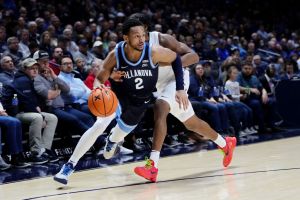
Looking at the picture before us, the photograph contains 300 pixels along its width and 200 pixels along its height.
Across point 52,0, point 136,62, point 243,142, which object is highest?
point 52,0

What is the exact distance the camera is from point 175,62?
594 centimetres

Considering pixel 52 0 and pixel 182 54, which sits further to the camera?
pixel 52 0

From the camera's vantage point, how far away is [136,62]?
5.71 m

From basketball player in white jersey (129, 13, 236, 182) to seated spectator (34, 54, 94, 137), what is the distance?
1.97 meters

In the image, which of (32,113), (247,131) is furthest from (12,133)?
(247,131)

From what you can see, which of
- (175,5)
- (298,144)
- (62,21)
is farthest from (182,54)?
(175,5)

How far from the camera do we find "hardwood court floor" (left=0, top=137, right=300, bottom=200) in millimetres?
4930

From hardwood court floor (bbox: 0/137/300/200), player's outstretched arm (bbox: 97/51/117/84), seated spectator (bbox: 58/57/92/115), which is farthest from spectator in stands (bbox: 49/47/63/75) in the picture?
player's outstretched arm (bbox: 97/51/117/84)

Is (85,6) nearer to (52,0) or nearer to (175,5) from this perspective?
(52,0)

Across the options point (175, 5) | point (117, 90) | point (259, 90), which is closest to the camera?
point (117, 90)

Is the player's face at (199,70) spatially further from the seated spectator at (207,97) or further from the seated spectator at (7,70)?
the seated spectator at (7,70)

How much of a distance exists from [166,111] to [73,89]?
286 centimetres

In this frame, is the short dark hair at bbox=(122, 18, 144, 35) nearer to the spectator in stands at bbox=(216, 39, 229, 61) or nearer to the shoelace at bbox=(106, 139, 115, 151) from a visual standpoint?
the shoelace at bbox=(106, 139, 115, 151)

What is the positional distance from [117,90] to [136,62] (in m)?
0.50
